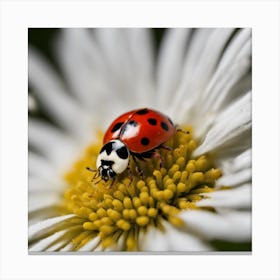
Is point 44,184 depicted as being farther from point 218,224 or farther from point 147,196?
point 218,224

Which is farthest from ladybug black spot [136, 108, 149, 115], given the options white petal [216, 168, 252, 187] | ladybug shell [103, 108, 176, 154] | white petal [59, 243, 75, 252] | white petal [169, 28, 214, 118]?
white petal [59, 243, 75, 252]

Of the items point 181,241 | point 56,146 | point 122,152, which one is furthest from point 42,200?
point 181,241

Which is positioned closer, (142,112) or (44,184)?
(142,112)

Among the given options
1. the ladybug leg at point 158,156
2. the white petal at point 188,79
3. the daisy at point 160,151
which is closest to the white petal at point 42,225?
the daisy at point 160,151

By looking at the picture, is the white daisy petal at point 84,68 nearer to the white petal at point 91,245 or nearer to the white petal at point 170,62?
the white petal at point 170,62

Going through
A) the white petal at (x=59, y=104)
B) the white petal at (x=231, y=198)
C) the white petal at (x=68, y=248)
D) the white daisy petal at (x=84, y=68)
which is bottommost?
the white petal at (x=68, y=248)
